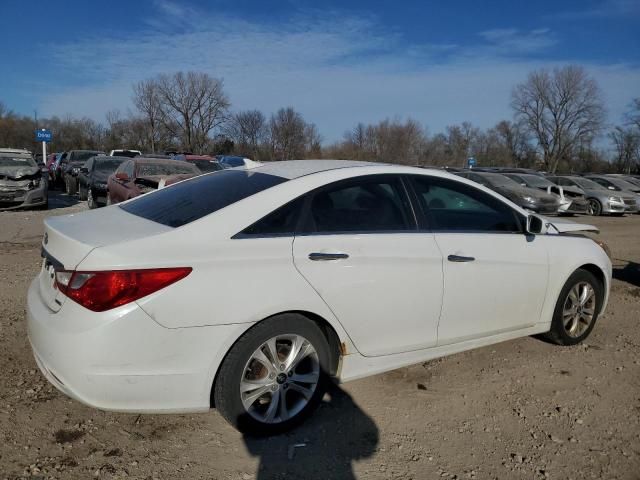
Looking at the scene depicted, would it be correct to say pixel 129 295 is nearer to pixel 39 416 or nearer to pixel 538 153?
pixel 39 416

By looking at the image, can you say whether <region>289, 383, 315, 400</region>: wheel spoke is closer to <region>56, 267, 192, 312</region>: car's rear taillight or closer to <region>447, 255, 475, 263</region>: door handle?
<region>56, 267, 192, 312</region>: car's rear taillight

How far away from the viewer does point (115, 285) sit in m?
2.58

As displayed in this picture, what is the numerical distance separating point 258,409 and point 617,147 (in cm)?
8458

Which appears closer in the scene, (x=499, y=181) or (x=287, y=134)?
(x=499, y=181)

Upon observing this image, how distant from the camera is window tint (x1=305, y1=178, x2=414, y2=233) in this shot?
10.5 ft

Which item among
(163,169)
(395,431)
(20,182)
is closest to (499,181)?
(163,169)

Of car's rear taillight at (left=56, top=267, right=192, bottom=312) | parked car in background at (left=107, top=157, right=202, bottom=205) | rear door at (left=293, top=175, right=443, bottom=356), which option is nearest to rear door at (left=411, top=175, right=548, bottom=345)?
rear door at (left=293, top=175, right=443, bottom=356)

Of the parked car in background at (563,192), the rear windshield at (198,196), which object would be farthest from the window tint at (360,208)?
the parked car in background at (563,192)

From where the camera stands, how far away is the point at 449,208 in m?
3.88

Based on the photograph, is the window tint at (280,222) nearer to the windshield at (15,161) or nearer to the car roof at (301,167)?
the car roof at (301,167)

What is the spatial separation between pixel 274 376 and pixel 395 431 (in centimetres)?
86

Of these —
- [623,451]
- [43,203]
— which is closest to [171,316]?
[623,451]

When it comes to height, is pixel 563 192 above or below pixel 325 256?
below

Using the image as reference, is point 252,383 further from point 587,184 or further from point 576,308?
point 587,184
